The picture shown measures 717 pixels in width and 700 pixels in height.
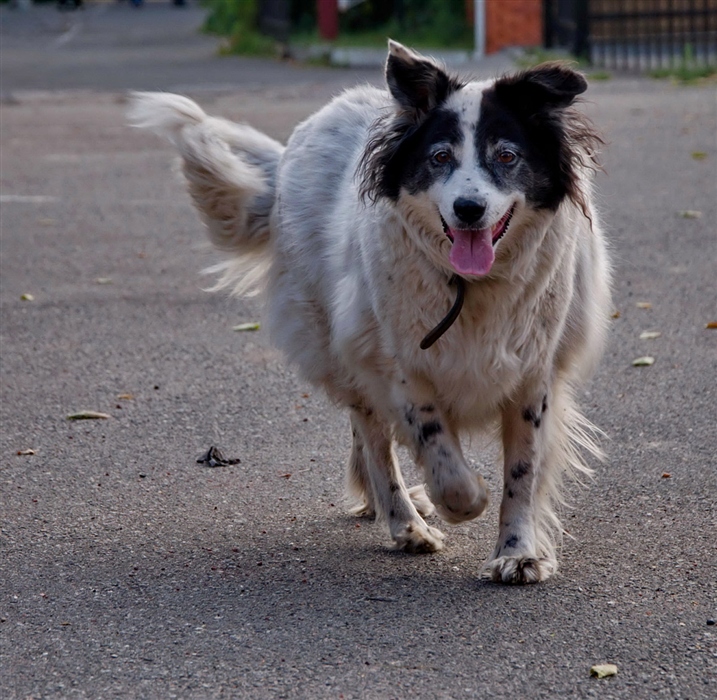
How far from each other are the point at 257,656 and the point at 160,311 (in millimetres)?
4323

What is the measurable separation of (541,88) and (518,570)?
4.92 feet

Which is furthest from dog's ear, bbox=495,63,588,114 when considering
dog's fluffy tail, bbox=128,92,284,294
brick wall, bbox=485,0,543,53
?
brick wall, bbox=485,0,543,53

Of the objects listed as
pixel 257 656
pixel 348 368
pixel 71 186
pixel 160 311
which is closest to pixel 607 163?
pixel 71 186

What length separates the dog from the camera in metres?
3.92

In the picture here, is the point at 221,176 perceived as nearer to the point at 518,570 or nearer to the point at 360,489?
the point at 360,489

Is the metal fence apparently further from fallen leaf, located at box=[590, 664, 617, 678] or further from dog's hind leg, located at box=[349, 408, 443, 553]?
fallen leaf, located at box=[590, 664, 617, 678]

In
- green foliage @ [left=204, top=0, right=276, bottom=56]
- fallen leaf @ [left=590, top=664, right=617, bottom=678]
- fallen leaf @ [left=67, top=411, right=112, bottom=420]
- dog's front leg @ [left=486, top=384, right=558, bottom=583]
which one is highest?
green foliage @ [left=204, top=0, right=276, bottom=56]

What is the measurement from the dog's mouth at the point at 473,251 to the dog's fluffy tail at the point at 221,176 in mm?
1550

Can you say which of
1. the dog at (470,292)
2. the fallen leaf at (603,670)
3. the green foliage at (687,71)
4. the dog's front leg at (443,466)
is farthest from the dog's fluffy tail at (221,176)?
the green foliage at (687,71)

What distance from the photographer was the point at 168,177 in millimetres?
11977

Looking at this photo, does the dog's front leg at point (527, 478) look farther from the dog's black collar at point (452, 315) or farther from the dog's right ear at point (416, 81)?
the dog's right ear at point (416, 81)

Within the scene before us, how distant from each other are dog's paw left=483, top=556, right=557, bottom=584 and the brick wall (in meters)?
18.2

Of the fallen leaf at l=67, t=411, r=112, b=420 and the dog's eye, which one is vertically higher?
the dog's eye

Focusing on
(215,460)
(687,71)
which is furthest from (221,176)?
(687,71)
